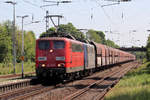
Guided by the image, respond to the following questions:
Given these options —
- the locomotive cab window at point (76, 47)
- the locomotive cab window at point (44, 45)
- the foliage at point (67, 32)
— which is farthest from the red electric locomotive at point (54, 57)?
the foliage at point (67, 32)

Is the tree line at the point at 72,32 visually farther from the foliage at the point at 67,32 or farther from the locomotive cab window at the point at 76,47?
the locomotive cab window at the point at 76,47

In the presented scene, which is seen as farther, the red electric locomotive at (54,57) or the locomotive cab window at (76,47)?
the locomotive cab window at (76,47)

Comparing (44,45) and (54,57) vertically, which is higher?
(44,45)

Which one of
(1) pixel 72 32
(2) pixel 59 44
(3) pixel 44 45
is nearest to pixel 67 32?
(3) pixel 44 45

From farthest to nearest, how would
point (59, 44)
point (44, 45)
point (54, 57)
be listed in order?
point (44, 45), point (59, 44), point (54, 57)

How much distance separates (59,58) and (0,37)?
162 ft

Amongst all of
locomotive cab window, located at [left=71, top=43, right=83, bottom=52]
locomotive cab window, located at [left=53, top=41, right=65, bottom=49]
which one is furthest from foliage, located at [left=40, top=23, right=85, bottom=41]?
locomotive cab window, located at [left=53, top=41, right=65, bottom=49]

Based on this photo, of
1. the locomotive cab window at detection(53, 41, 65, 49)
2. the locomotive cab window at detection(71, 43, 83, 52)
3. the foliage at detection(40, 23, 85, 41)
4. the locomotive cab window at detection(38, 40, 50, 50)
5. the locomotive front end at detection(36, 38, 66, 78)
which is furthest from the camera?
the foliage at detection(40, 23, 85, 41)

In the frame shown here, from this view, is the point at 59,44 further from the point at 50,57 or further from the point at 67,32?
the point at 67,32

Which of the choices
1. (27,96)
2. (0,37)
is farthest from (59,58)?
(0,37)

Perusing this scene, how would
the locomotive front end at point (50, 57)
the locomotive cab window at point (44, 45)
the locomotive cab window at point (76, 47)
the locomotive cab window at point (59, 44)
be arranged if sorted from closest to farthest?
1. the locomotive front end at point (50, 57)
2. the locomotive cab window at point (59, 44)
3. the locomotive cab window at point (44, 45)
4. the locomotive cab window at point (76, 47)

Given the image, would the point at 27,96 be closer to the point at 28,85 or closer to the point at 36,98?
the point at 36,98

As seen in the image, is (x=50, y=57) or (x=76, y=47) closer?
(x=50, y=57)

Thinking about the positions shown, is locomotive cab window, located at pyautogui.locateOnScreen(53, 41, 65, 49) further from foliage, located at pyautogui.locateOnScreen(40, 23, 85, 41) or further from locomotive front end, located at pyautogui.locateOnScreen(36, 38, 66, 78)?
foliage, located at pyautogui.locateOnScreen(40, 23, 85, 41)
